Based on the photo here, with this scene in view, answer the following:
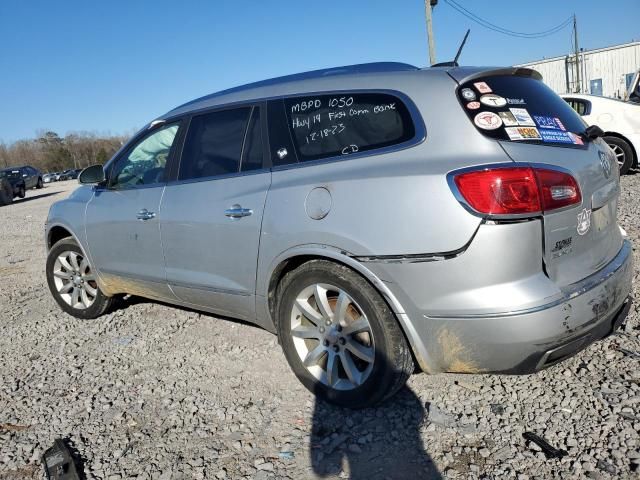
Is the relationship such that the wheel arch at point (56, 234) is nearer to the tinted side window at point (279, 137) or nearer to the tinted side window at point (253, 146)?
the tinted side window at point (253, 146)

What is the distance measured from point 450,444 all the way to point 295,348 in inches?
38.1

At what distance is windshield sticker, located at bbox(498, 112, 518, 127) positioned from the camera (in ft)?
7.76

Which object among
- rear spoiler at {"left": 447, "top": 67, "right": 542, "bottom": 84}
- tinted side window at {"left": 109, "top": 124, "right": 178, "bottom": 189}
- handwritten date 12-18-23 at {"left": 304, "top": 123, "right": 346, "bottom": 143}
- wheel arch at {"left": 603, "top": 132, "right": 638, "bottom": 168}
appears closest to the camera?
rear spoiler at {"left": 447, "top": 67, "right": 542, "bottom": 84}

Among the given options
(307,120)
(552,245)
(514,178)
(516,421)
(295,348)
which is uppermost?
(307,120)

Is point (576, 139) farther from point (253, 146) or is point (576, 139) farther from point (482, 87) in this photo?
point (253, 146)

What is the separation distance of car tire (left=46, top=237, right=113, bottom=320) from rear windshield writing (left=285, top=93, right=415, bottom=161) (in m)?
2.60

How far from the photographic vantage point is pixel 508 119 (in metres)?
2.38

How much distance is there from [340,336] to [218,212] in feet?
3.58

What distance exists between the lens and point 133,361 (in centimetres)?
367

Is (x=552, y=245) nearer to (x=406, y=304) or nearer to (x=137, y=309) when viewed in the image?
(x=406, y=304)

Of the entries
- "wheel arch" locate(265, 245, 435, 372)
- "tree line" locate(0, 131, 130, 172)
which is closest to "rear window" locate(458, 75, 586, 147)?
"wheel arch" locate(265, 245, 435, 372)

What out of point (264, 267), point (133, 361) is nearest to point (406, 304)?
point (264, 267)

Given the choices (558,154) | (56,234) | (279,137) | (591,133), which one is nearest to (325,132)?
(279,137)

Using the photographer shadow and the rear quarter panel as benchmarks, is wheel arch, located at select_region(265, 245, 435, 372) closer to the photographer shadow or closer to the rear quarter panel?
the rear quarter panel
